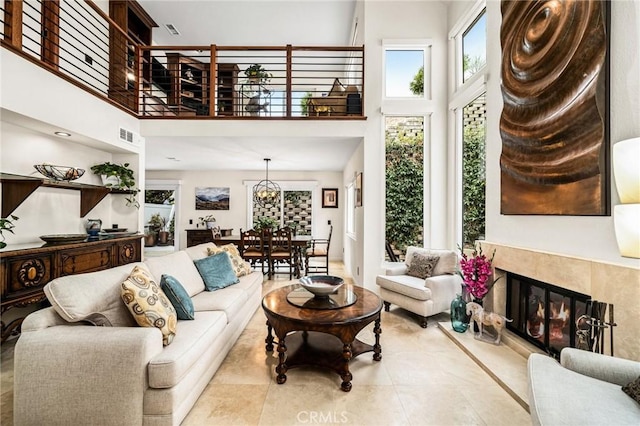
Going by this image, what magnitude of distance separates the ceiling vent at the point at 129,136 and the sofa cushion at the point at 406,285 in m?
3.90

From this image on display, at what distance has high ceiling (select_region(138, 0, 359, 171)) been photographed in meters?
4.81

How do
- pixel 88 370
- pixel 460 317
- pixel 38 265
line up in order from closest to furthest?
pixel 88 370 → pixel 38 265 → pixel 460 317

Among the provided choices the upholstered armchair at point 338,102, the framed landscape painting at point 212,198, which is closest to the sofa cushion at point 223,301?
the upholstered armchair at point 338,102

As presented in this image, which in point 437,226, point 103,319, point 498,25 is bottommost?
point 103,319

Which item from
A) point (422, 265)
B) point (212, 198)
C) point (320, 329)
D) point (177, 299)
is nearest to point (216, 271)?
point (177, 299)

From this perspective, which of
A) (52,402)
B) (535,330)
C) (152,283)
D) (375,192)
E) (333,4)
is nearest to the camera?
(52,402)

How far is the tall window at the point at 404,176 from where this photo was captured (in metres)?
4.27

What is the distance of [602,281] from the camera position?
1.77m

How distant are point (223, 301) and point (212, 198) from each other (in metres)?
5.87

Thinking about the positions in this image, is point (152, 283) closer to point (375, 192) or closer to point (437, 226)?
point (375, 192)

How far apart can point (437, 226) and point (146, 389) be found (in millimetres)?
3857

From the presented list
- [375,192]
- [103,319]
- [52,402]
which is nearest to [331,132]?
[375,192]

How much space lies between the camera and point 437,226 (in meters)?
4.22

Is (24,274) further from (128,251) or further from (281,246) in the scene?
(281,246)
